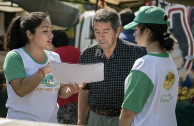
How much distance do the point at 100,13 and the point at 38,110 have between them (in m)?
0.80

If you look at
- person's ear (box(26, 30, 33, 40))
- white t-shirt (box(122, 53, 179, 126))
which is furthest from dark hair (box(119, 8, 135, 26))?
white t-shirt (box(122, 53, 179, 126))

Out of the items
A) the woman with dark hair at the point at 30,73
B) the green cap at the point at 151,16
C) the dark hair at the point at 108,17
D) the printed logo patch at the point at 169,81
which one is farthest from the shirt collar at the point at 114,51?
the printed logo patch at the point at 169,81

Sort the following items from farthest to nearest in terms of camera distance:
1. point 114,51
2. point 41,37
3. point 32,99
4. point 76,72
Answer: point 114,51 → point 41,37 → point 32,99 → point 76,72

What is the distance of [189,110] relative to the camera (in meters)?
3.93

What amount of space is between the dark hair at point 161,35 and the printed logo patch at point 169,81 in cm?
16

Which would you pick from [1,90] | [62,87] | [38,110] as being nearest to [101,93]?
[62,87]

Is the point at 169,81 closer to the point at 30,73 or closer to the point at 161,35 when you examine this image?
the point at 161,35

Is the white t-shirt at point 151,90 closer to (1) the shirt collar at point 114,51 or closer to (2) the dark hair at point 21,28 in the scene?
(1) the shirt collar at point 114,51

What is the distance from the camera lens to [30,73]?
7.26 feet

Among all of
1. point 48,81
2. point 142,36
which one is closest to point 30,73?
point 48,81

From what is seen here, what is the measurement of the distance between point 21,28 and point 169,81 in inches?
42.9

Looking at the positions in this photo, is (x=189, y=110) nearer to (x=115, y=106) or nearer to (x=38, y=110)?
(x=115, y=106)

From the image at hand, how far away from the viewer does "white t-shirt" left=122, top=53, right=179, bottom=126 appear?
177 cm

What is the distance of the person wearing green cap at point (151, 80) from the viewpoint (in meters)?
1.78
